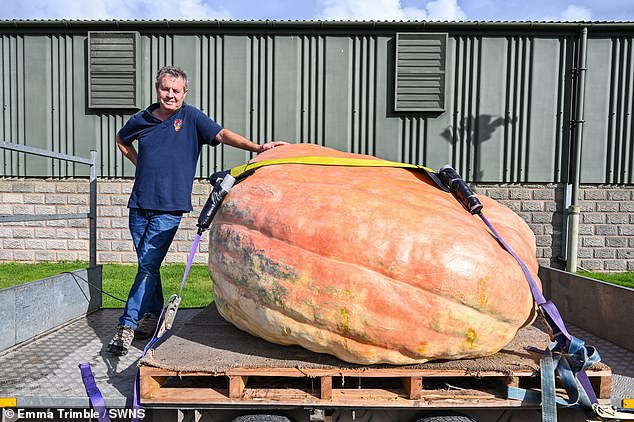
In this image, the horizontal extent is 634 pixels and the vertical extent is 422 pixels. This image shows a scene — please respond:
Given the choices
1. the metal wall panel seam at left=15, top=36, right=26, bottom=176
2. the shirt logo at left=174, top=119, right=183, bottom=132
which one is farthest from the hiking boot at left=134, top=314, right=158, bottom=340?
the metal wall panel seam at left=15, top=36, right=26, bottom=176

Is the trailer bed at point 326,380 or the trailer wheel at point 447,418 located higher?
the trailer bed at point 326,380

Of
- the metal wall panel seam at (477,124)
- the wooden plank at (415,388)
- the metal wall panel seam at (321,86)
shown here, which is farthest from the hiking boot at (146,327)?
the metal wall panel seam at (477,124)

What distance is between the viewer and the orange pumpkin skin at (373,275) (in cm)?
230

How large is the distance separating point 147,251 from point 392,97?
618 cm

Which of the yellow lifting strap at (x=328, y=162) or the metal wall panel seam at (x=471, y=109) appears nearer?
Answer: the yellow lifting strap at (x=328, y=162)

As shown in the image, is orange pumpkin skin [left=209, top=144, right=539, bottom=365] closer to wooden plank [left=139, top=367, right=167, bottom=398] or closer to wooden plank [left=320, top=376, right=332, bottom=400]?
wooden plank [left=320, top=376, right=332, bottom=400]

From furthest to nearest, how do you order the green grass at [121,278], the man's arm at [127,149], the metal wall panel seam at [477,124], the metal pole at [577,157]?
1. the metal wall panel seam at [477,124]
2. the metal pole at [577,157]
3. the green grass at [121,278]
4. the man's arm at [127,149]

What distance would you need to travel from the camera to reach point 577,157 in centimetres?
826

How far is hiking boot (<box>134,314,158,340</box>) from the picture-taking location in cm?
362

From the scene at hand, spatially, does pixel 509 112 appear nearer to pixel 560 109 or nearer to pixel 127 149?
pixel 560 109

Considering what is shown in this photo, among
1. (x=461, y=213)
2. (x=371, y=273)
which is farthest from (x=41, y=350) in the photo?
(x=461, y=213)

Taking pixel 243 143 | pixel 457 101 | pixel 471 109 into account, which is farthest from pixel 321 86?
pixel 243 143

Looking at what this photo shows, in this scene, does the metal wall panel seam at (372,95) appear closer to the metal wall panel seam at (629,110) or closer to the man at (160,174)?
the metal wall panel seam at (629,110)

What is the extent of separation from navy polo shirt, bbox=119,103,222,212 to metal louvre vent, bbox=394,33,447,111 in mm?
5536
